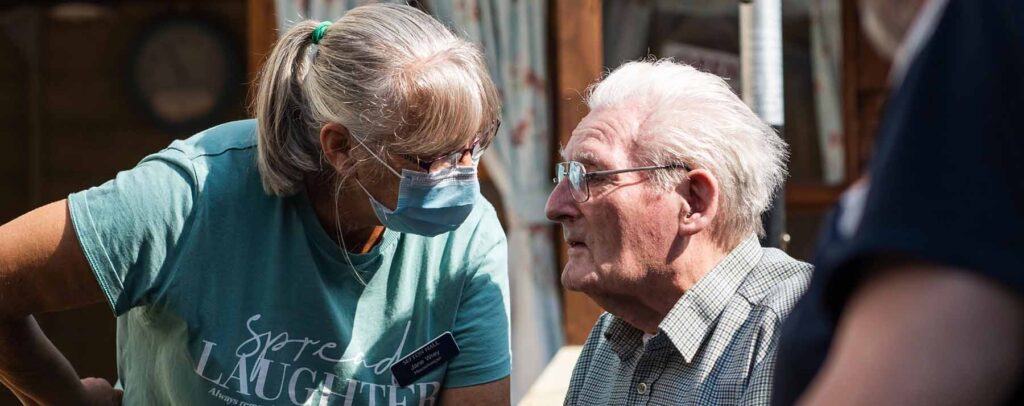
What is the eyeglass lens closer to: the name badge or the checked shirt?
the checked shirt

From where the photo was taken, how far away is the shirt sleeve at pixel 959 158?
2.38 feet

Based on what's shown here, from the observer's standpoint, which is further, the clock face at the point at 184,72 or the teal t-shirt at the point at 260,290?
the clock face at the point at 184,72

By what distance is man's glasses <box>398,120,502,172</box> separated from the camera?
7.95 feet

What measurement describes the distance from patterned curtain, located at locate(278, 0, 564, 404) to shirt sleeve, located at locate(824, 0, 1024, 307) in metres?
4.39

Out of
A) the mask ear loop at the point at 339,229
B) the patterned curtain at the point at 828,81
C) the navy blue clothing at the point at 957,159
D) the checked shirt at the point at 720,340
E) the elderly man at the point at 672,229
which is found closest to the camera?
the navy blue clothing at the point at 957,159

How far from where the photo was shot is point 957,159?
0.73m

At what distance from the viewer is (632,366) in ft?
7.82

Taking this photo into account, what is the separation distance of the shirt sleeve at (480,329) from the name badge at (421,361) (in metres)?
0.04

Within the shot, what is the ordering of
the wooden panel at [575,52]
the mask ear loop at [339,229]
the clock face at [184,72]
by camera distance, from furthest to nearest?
1. the clock face at [184,72]
2. the wooden panel at [575,52]
3. the mask ear loop at [339,229]

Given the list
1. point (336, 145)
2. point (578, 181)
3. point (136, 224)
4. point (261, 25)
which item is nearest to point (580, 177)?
point (578, 181)

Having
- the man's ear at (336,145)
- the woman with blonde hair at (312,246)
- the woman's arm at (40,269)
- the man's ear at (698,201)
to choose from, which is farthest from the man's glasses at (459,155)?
the woman's arm at (40,269)

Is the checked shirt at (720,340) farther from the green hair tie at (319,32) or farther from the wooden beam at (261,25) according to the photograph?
the wooden beam at (261,25)

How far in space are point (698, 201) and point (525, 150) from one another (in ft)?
9.43

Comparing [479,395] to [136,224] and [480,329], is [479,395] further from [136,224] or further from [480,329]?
[136,224]
